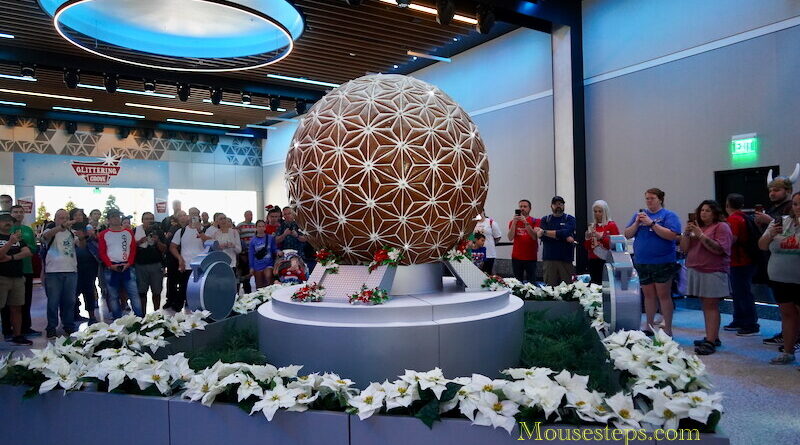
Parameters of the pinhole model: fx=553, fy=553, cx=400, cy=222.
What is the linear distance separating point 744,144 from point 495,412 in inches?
294

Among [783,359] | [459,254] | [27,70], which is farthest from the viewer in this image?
[27,70]

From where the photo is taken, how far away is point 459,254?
431cm

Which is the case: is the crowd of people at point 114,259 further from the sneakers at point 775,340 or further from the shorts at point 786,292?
the sneakers at point 775,340

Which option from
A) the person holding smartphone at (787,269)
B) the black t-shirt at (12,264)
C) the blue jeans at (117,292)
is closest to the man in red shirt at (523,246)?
the person holding smartphone at (787,269)

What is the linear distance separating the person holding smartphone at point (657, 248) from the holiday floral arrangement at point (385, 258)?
9.79 feet

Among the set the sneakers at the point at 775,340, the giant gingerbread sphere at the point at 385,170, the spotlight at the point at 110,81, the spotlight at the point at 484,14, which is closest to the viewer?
the giant gingerbread sphere at the point at 385,170

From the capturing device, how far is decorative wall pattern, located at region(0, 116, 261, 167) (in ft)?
57.8

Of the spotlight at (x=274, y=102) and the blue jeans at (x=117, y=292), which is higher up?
the spotlight at (x=274, y=102)

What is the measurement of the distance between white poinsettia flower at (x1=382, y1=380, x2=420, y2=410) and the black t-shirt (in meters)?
5.63

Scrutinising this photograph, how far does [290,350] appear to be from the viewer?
3.57 metres

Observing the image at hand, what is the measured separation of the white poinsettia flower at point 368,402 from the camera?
242cm

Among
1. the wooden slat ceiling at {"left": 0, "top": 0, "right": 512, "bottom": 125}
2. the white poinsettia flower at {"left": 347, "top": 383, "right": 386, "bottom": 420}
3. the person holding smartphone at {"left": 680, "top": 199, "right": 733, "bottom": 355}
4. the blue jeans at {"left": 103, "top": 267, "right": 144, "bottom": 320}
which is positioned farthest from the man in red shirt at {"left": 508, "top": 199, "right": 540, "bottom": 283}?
the white poinsettia flower at {"left": 347, "top": 383, "right": 386, "bottom": 420}

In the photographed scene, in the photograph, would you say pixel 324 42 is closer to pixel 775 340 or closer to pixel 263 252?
pixel 263 252

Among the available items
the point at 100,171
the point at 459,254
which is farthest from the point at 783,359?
the point at 100,171
